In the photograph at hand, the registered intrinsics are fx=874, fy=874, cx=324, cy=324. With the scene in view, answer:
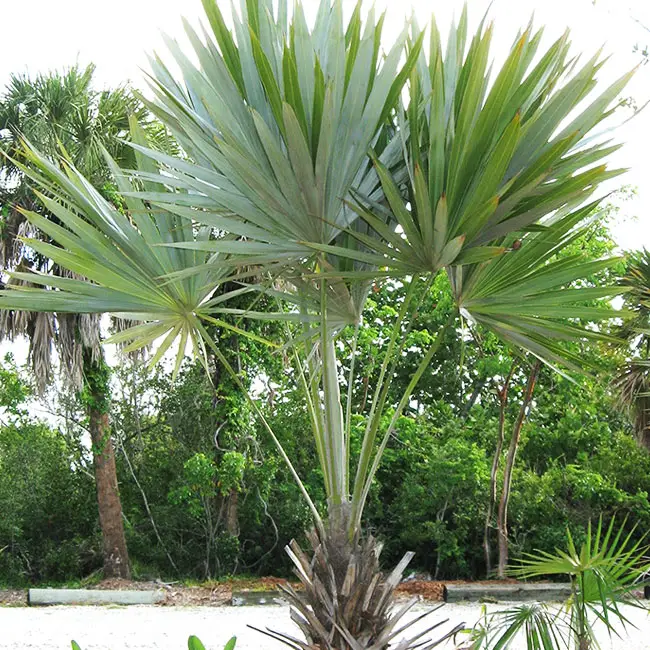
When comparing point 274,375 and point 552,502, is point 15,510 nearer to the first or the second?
point 274,375

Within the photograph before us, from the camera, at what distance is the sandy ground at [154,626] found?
27.5 feet

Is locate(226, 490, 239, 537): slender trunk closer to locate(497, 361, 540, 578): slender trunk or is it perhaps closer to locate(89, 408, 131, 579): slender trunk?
locate(89, 408, 131, 579): slender trunk

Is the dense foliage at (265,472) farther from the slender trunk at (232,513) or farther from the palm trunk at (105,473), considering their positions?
the palm trunk at (105,473)

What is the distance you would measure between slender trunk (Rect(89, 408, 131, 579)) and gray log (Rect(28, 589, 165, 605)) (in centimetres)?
152

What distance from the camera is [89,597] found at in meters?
11.4

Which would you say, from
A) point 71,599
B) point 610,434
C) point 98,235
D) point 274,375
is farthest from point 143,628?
point 610,434

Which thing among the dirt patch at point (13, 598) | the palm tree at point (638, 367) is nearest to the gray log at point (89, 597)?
the dirt patch at point (13, 598)

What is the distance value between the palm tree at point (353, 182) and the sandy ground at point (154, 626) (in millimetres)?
5092

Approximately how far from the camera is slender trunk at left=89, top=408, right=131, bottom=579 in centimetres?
1299

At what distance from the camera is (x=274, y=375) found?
14.5 meters

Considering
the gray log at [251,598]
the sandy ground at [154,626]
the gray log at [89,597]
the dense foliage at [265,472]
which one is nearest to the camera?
the sandy ground at [154,626]

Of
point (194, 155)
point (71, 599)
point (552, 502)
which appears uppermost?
point (194, 155)

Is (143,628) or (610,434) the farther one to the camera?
(610,434)

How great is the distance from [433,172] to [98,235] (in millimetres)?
1414
